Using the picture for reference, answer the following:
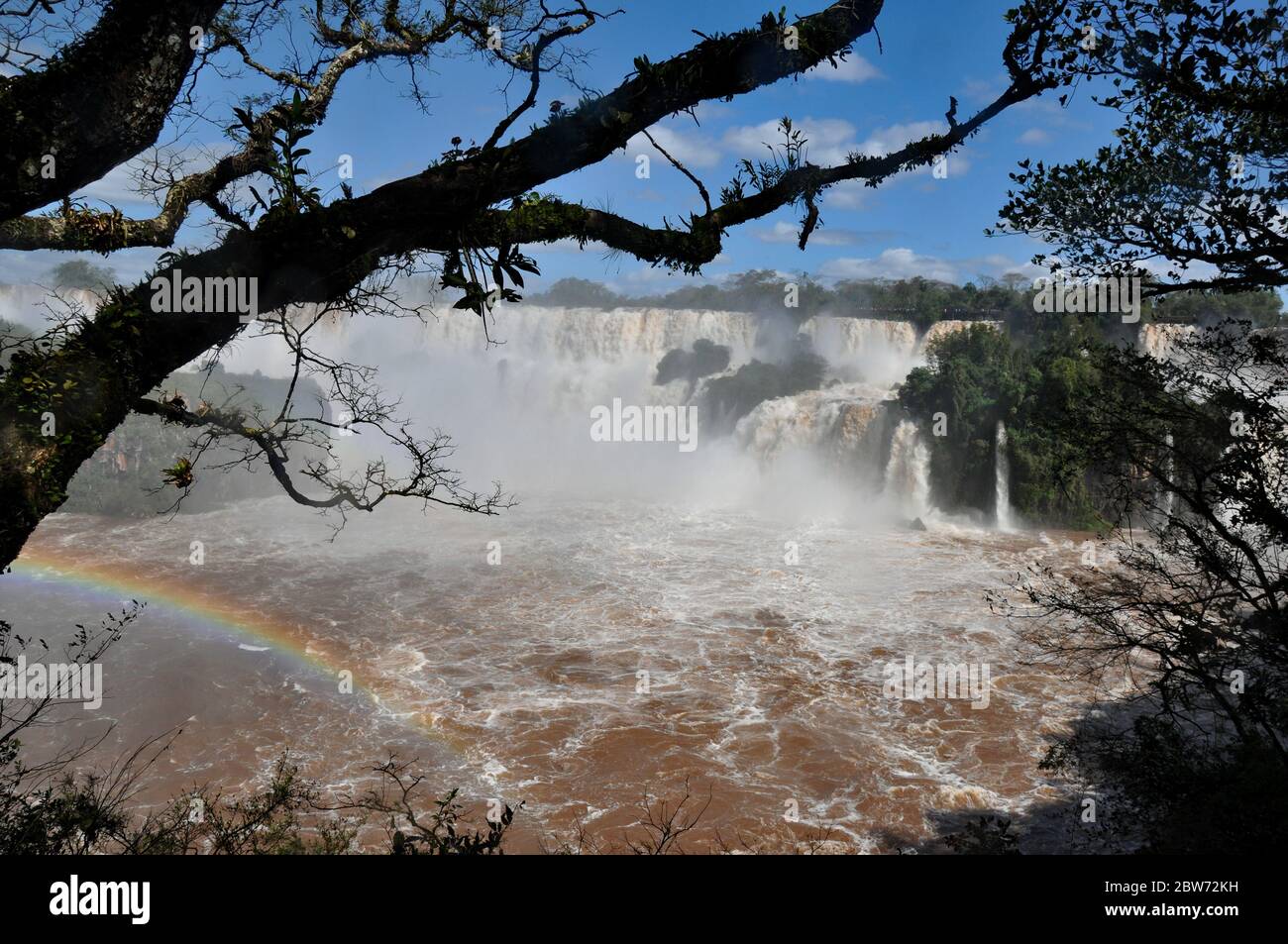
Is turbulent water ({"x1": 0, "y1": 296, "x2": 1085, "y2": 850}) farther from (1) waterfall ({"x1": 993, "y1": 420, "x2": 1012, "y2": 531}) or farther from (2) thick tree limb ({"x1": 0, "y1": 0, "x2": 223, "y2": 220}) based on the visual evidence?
(2) thick tree limb ({"x1": 0, "y1": 0, "x2": 223, "y2": 220})

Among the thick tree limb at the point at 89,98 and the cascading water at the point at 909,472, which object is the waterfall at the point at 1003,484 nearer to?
the cascading water at the point at 909,472

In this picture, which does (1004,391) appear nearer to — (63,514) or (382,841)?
(382,841)

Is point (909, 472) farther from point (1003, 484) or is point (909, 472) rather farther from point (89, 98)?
point (89, 98)

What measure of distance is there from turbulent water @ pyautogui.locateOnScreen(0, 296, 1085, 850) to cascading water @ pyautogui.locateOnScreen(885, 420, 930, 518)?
0.30ft

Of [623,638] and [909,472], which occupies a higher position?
[909,472]

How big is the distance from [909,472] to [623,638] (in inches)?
689

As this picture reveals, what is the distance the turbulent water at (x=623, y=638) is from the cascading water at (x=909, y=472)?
0.30ft

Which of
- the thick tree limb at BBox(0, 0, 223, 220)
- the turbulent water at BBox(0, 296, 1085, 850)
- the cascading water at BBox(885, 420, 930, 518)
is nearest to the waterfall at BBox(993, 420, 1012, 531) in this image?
the turbulent water at BBox(0, 296, 1085, 850)

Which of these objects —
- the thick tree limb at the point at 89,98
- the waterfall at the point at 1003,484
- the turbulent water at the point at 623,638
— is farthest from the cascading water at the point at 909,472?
the thick tree limb at the point at 89,98

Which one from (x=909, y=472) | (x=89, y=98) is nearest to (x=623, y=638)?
(x=89, y=98)

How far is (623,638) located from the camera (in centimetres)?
1766

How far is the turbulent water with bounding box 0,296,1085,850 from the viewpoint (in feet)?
38.1

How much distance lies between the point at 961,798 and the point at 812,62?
10.8 meters

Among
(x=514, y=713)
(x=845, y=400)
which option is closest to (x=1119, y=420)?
(x=514, y=713)
